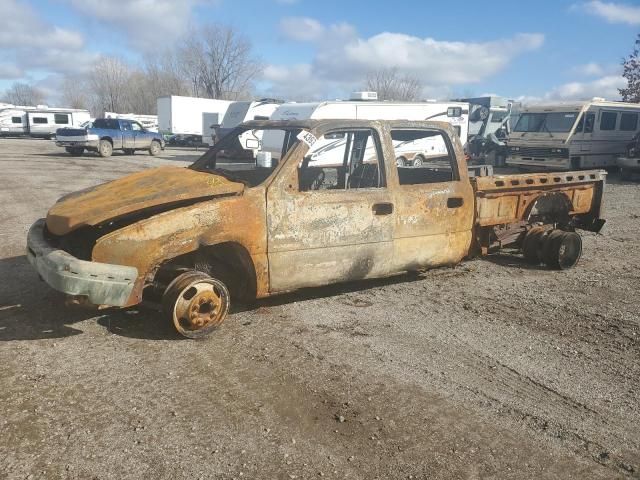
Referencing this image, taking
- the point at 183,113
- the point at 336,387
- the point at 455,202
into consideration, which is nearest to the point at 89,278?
the point at 336,387

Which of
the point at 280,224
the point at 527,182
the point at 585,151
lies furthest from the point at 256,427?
the point at 585,151

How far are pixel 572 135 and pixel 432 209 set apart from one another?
48.2ft

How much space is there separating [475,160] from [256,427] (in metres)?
21.8

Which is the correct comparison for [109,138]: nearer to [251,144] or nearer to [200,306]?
[251,144]

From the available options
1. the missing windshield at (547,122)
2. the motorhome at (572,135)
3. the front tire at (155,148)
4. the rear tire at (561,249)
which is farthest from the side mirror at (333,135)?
the front tire at (155,148)

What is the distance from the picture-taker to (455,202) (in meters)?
5.55

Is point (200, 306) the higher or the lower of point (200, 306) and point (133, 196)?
the lower

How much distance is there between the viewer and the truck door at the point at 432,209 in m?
5.21

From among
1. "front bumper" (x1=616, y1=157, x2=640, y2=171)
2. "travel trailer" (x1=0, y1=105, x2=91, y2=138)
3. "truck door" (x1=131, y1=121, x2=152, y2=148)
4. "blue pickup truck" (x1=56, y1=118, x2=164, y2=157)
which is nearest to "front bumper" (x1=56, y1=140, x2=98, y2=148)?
"blue pickup truck" (x1=56, y1=118, x2=164, y2=157)

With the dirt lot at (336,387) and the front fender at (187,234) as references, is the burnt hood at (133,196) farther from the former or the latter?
the dirt lot at (336,387)

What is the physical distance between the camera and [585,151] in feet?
59.0

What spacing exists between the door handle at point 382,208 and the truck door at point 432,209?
0.09 metres

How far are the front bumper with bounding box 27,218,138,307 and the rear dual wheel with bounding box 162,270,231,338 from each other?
0.37m

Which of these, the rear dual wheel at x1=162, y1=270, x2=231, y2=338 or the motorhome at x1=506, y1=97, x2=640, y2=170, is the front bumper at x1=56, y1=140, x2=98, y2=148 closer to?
the motorhome at x1=506, y1=97, x2=640, y2=170
